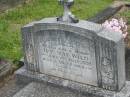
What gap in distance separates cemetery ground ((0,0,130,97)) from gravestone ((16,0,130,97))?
1070 millimetres

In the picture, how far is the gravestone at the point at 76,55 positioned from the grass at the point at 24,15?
1714 mm

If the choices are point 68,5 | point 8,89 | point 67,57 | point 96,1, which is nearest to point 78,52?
point 67,57

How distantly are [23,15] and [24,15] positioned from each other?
0.03m

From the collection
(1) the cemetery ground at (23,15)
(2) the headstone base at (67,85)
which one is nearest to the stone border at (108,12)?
(1) the cemetery ground at (23,15)

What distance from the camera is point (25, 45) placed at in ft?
21.4

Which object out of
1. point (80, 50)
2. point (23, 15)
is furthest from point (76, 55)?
point (23, 15)

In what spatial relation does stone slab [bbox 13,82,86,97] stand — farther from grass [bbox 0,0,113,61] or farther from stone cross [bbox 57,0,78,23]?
grass [bbox 0,0,113,61]

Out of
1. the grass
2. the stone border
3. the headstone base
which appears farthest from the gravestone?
the stone border

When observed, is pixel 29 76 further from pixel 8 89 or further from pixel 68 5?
pixel 68 5

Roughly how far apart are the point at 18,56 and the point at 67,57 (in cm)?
217

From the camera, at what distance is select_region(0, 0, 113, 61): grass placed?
8.63 m

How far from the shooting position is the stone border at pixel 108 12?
9.39 meters

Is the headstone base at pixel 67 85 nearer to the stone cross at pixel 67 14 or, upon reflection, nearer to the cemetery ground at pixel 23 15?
the cemetery ground at pixel 23 15

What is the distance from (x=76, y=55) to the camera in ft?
19.9
